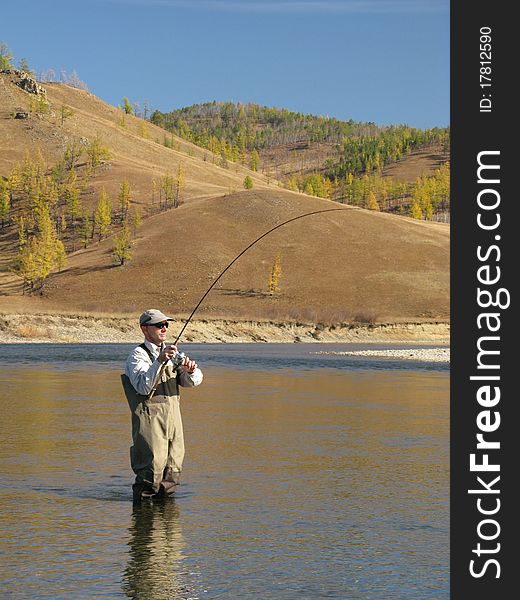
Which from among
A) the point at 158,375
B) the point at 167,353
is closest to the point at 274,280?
the point at 158,375

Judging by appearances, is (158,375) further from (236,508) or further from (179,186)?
(179,186)

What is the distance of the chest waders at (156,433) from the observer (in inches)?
491

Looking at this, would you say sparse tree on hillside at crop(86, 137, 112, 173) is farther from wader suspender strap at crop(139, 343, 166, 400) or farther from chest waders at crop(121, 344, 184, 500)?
chest waders at crop(121, 344, 184, 500)

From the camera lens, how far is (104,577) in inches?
378

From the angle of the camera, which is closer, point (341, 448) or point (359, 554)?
point (359, 554)

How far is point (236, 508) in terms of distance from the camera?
13109 millimetres

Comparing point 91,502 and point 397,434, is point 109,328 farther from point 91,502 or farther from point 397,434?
point 91,502

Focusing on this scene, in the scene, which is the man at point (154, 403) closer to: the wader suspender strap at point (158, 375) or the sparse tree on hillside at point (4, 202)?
the wader suspender strap at point (158, 375)

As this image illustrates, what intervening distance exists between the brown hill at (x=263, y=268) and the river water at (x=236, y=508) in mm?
95810

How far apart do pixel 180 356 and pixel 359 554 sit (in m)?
3.25

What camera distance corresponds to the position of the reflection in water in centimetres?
920

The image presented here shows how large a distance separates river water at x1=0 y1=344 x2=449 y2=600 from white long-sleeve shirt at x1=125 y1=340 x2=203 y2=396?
59.6 inches

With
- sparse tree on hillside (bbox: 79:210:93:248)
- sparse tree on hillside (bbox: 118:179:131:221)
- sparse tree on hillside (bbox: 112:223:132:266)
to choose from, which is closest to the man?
sparse tree on hillside (bbox: 112:223:132:266)

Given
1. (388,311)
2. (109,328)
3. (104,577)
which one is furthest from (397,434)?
(388,311)
